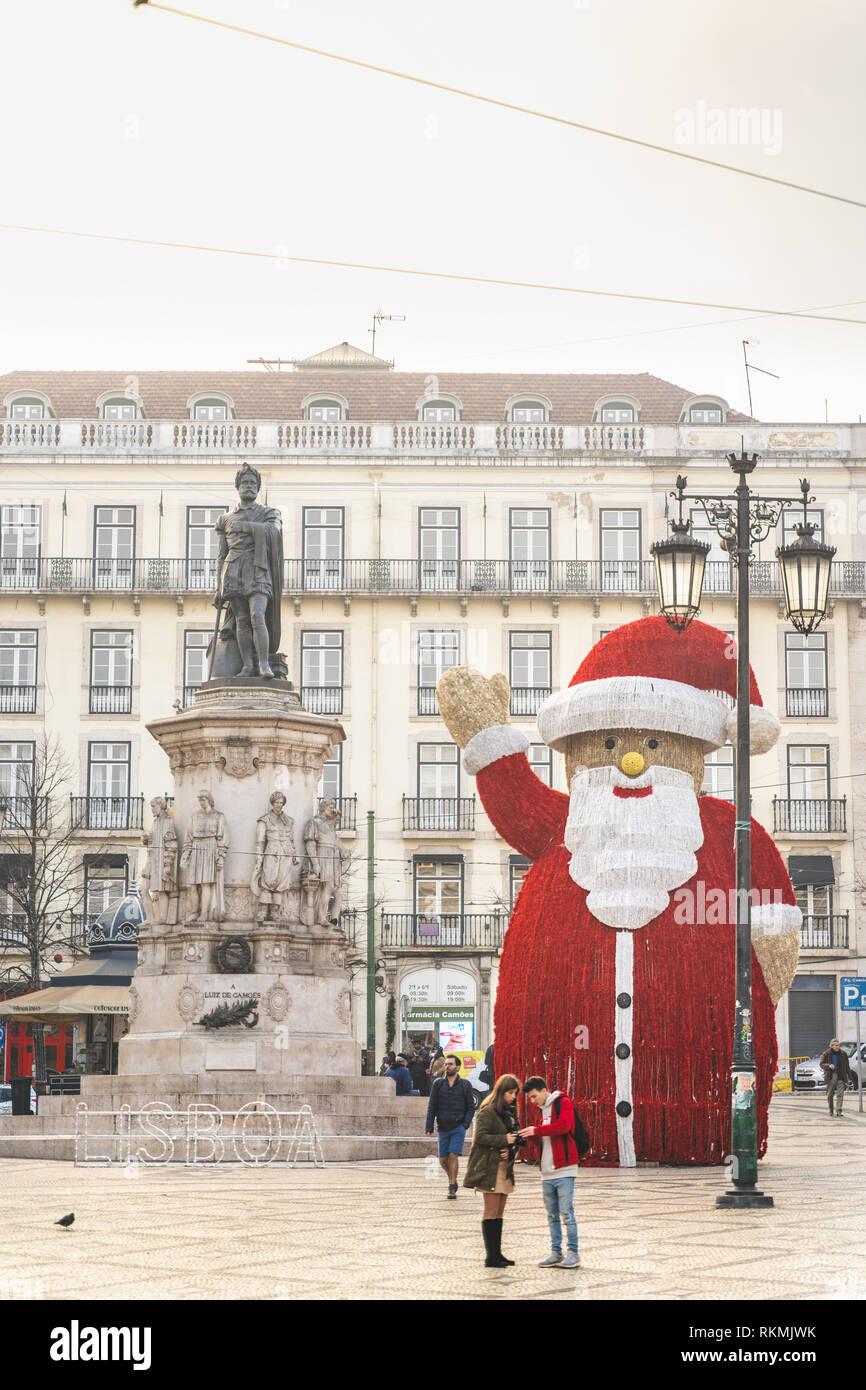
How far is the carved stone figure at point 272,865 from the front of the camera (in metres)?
21.5

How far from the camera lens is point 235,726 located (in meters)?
21.9

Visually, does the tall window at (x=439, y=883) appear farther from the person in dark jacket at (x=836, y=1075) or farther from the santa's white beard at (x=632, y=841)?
the santa's white beard at (x=632, y=841)

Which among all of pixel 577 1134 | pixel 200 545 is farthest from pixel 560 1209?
pixel 200 545

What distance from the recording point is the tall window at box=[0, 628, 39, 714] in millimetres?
47750

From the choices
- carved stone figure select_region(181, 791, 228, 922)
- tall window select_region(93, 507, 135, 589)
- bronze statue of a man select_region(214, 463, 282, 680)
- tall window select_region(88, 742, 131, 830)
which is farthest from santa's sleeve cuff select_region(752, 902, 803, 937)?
tall window select_region(93, 507, 135, 589)

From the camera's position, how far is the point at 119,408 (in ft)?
166

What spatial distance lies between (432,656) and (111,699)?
781 centimetres

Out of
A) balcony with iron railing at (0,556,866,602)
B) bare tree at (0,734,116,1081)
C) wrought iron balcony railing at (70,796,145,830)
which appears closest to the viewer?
bare tree at (0,734,116,1081)

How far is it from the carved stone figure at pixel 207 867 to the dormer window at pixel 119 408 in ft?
99.1

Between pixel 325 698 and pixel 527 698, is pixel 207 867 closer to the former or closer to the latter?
pixel 325 698

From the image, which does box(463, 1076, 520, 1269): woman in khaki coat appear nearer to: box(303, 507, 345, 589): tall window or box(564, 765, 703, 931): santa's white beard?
box(564, 765, 703, 931): santa's white beard

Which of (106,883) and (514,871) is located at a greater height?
(514,871)

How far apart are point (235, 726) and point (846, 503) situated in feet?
99.4

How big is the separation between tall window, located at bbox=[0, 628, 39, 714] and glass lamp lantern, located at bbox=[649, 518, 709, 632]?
33598mm
